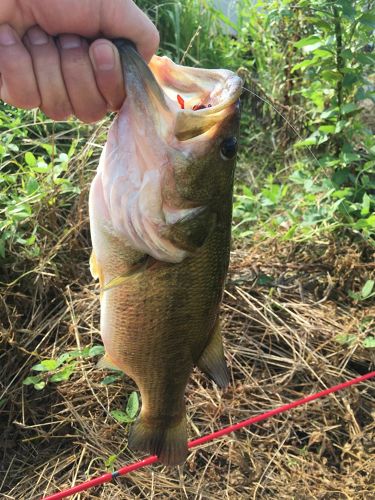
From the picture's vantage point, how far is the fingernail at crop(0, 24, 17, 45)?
1.20m

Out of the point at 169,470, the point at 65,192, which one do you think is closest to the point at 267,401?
the point at 169,470

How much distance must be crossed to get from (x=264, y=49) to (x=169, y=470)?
14.4ft

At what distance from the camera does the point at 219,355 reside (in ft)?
5.33

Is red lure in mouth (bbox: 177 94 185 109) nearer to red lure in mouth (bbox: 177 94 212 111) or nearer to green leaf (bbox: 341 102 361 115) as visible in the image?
red lure in mouth (bbox: 177 94 212 111)

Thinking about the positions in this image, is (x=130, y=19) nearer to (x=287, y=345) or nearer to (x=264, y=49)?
(x=287, y=345)

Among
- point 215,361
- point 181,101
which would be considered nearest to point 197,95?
point 181,101

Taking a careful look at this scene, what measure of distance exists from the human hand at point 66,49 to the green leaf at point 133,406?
5.17 ft

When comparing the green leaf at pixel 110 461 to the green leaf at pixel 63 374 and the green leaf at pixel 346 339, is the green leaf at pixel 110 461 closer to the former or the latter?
the green leaf at pixel 63 374

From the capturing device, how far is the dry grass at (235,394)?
243 cm

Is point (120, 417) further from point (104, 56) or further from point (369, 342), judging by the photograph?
point (104, 56)

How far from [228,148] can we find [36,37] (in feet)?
1.85

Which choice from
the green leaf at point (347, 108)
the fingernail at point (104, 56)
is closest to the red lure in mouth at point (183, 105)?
the fingernail at point (104, 56)

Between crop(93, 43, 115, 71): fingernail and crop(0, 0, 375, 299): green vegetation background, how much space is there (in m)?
1.48

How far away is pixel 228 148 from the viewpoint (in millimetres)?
1350
